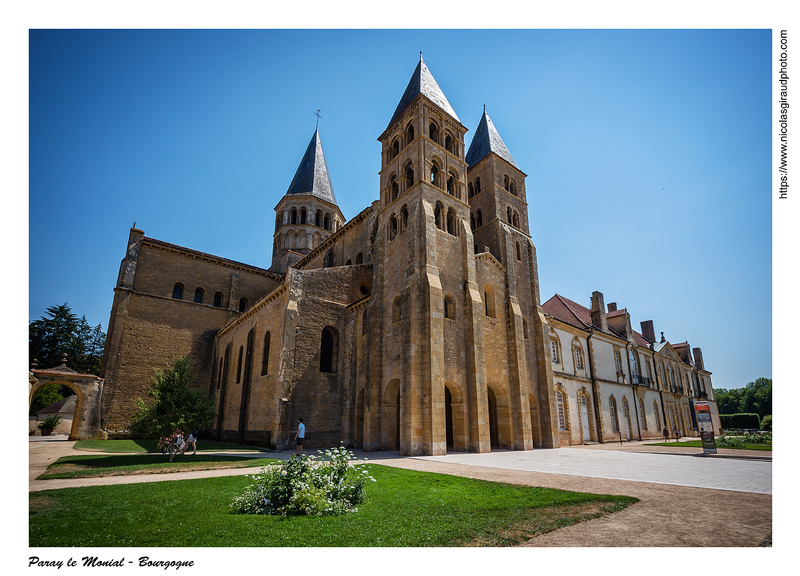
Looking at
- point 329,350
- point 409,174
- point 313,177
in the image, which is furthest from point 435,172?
point 313,177

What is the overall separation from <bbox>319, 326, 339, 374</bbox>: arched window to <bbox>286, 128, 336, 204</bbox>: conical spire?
27679 mm

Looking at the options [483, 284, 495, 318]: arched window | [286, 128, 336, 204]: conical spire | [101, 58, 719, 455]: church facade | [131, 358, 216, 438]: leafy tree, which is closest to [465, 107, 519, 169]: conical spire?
[101, 58, 719, 455]: church facade

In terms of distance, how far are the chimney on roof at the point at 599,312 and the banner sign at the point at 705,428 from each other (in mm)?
16443

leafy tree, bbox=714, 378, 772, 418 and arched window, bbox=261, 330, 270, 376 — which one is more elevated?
arched window, bbox=261, 330, 270, 376

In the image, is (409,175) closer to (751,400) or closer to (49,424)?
(49,424)

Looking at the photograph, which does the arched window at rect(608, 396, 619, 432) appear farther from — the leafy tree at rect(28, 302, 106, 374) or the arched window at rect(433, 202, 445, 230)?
the leafy tree at rect(28, 302, 106, 374)

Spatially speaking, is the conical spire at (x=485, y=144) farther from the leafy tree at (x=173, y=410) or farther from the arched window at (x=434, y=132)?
the leafy tree at (x=173, y=410)

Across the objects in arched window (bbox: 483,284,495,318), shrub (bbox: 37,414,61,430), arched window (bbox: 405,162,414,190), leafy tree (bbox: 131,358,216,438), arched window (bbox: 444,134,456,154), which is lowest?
shrub (bbox: 37,414,61,430)

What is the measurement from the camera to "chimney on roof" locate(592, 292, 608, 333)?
114ft

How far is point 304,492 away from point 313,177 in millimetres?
45429

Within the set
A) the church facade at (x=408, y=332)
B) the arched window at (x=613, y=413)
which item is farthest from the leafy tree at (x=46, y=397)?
the arched window at (x=613, y=413)

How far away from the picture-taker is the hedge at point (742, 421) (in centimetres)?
5419

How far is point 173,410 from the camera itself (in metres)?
17.0
